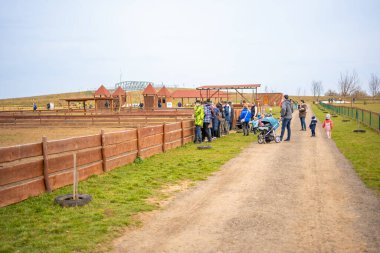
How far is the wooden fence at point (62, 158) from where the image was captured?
272 inches

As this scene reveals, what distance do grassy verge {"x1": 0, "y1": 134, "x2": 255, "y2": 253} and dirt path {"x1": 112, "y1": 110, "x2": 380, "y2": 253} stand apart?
415 millimetres

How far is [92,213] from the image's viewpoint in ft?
20.6

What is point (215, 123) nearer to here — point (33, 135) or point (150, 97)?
point (33, 135)

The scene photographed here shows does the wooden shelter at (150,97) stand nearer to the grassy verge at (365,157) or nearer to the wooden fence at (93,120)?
the wooden fence at (93,120)

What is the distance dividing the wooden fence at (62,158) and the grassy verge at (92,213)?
0.24m

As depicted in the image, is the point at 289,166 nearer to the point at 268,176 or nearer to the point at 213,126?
the point at 268,176

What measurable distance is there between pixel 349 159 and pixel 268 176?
3.99 m

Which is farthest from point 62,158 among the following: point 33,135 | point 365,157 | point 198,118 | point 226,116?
point 33,135

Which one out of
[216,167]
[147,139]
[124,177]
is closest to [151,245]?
[124,177]

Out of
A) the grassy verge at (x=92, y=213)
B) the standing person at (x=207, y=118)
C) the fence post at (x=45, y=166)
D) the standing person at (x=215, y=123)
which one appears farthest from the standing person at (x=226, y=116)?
the fence post at (x=45, y=166)

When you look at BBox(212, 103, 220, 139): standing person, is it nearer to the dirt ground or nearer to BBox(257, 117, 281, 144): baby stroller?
BBox(257, 117, 281, 144): baby stroller

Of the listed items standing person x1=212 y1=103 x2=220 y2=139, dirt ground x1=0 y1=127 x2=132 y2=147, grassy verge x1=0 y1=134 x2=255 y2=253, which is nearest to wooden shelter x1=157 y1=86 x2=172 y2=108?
dirt ground x1=0 y1=127 x2=132 y2=147

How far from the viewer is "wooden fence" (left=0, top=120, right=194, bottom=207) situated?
691cm

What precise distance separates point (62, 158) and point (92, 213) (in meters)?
2.35
